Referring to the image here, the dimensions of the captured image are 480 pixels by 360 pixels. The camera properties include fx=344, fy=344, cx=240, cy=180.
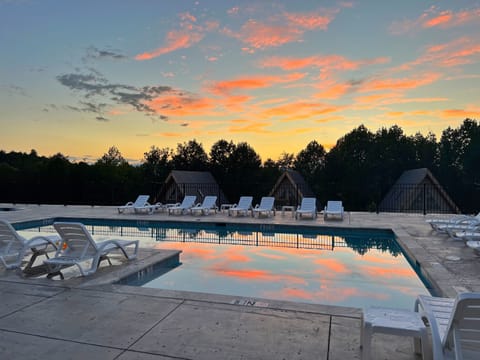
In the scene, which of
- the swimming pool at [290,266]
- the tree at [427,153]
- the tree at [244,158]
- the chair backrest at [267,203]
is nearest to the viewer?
the swimming pool at [290,266]

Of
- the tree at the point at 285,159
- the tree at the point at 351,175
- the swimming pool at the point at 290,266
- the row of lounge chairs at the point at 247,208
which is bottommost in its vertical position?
the swimming pool at the point at 290,266

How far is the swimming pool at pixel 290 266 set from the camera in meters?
4.76

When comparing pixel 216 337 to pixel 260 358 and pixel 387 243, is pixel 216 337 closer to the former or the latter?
pixel 260 358

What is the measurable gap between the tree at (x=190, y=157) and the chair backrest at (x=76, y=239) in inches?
1178

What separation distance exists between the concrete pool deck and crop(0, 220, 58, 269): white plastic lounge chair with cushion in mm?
663

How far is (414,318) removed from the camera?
7.70ft

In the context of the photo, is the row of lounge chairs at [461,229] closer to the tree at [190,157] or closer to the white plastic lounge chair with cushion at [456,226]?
the white plastic lounge chair with cushion at [456,226]

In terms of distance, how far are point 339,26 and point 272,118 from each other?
9069 mm

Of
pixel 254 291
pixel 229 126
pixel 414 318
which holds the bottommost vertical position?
pixel 254 291

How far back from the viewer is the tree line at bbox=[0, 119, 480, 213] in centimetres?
2480

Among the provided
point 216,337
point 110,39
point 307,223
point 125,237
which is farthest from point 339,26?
point 216,337

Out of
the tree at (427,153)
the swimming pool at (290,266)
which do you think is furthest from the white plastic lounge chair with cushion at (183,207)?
the tree at (427,153)

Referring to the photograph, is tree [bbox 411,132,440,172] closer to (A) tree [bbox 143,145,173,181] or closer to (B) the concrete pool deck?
(A) tree [bbox 143,145,173,181]

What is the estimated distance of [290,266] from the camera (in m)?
6.20
